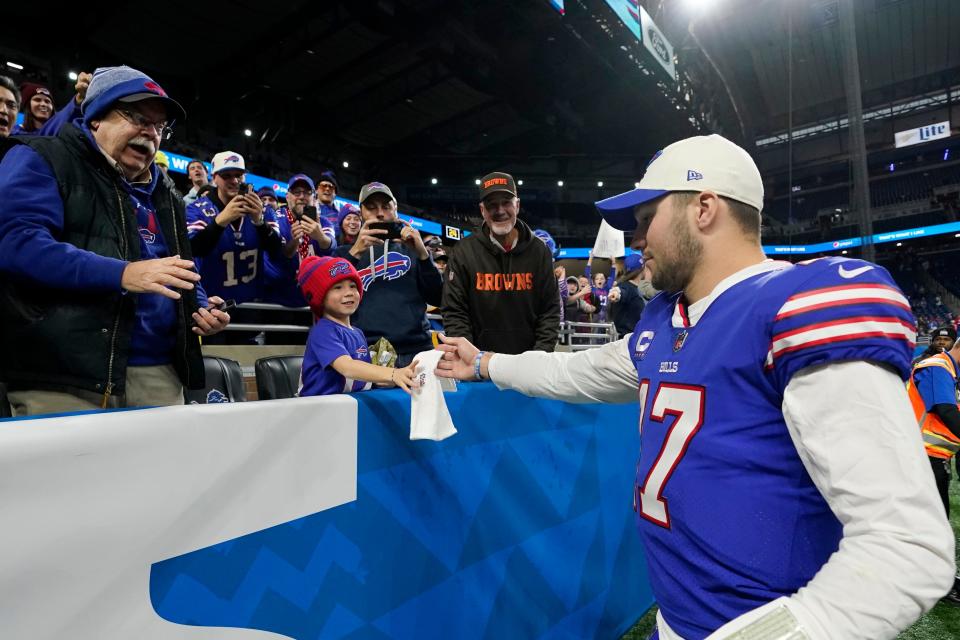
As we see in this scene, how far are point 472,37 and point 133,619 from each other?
Result: 17.4 metres

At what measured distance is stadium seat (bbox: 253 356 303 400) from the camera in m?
3.44

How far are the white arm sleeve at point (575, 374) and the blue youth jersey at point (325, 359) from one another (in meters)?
0.81

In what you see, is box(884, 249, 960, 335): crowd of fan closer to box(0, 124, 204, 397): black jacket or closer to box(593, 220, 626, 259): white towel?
box(593, 220, 626, 259): white towel

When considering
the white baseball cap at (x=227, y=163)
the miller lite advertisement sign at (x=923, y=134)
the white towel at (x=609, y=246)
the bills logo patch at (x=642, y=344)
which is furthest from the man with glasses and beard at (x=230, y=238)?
the miller lite advertisement sign at (x=923, y=134)

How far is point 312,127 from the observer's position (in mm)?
20688

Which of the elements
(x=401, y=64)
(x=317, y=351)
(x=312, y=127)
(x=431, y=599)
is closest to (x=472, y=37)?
(x=401, y=64)

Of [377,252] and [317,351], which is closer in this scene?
[317,351]

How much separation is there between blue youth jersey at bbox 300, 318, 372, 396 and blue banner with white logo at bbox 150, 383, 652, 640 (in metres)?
0.73

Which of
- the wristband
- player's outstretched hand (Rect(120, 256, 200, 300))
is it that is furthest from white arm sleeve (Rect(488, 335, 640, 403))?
player's outstretched hand (Rect(120, 256, 200, 300))

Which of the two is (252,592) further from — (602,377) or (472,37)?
(472,37)

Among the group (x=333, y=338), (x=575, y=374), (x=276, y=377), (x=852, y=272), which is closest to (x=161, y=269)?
(x=333, y=338)

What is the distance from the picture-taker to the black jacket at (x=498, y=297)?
3.25 metres

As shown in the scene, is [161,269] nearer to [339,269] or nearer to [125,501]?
[125,501]

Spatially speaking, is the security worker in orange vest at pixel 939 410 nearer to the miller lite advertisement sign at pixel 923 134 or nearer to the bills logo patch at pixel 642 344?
the bills logo patch at pixel 642 344
